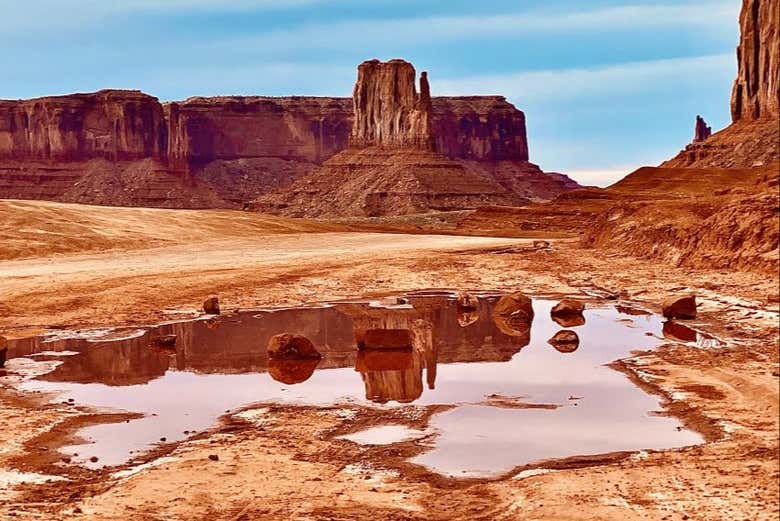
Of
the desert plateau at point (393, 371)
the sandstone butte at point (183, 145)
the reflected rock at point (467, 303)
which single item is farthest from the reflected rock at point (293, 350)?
the sandstone butte at point (183, 145)

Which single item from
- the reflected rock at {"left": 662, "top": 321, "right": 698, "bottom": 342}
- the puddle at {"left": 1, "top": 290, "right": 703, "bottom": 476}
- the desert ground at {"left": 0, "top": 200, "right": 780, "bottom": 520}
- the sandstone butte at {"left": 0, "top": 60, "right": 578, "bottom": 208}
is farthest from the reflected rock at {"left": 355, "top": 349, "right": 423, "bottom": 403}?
the sandstone butte at {"left": 0, "top": 60, "right": 578, "bottom": 208}

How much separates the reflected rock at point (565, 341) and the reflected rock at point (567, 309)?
311 centimetres

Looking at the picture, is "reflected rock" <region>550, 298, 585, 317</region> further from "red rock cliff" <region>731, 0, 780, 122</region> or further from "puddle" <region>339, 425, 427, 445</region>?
"red rock cliff" <region>731, 0, 780, 122</region>

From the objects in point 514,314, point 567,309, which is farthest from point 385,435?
point 567,309

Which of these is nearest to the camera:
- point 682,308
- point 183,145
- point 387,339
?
point 387,339

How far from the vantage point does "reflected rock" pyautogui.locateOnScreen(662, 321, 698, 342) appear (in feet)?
63.2

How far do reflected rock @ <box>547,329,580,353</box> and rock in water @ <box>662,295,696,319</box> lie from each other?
2.49 meters

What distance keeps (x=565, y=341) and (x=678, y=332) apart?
7.33ft

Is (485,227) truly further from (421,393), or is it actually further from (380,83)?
(380,83)

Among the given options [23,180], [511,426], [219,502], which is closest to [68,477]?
[219,502]

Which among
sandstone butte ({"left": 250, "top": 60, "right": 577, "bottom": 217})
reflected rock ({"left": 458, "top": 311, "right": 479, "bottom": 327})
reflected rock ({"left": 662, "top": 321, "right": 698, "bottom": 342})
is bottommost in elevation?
reflected rock ({"left": 458, "top": 311, "right": 479, "bottom": 327})

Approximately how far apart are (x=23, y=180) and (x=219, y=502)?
167 metres

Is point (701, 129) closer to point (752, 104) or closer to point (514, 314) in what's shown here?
point (752, 104)

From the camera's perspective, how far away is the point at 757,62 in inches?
3622
